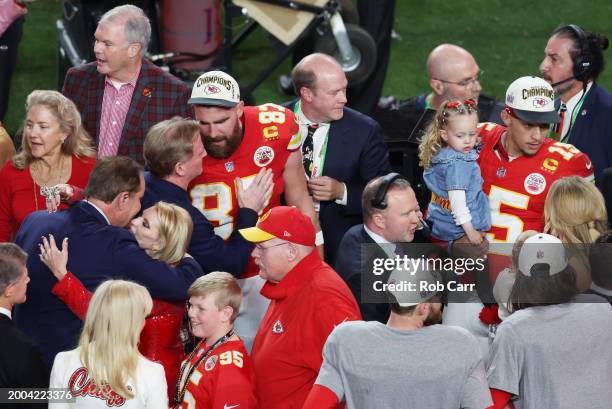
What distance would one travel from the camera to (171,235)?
5477 mm

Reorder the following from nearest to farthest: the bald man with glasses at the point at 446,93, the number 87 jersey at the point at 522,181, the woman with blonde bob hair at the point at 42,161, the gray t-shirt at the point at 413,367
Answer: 1. the gray t-shirt at the point at 413,367
2. the woman with blonde bob hair at the point at 42,161
3. the number 87 jersey at the point at 522,181
4. the bald man with glasses at the point at 446,93

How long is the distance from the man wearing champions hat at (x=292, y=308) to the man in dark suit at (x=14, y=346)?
3.00ft

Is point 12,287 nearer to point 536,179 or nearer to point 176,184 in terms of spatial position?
point 176,184

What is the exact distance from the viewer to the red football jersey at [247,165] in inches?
247

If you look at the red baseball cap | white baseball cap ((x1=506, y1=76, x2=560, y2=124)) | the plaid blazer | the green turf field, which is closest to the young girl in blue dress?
white baseball cap ((x1=506, y1=76, x2=560, y2=124))

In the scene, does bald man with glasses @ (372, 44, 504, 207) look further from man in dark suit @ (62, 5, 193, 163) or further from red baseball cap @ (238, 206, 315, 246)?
red baseball cap @ (238, 206, 315, 246)

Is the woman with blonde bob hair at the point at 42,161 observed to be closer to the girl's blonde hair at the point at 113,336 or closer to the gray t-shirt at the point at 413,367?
the girl's blonde hair at the point at 113,336

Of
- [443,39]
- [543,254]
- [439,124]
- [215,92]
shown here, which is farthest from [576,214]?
[443,39]

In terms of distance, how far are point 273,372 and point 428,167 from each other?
1.62 meters

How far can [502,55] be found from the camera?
1122cm

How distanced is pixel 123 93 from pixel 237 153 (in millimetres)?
803

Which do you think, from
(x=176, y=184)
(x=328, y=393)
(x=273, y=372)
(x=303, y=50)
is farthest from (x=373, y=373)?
(x=303, y=50)

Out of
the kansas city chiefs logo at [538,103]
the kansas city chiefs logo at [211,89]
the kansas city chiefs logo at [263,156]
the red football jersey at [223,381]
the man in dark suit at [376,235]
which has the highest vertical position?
the kansas city chiefs logo at [211,89]

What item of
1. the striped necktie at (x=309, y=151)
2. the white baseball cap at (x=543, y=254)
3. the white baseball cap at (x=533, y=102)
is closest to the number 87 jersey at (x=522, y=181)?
the white baseball cap at (x=533, y=102)
